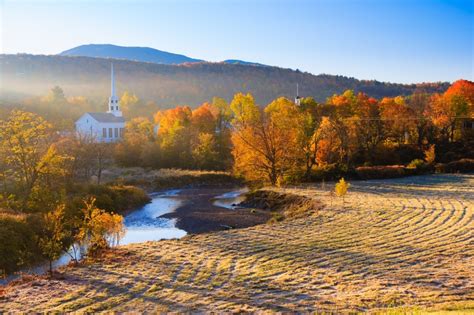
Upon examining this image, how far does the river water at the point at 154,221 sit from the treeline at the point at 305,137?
5.04 metres

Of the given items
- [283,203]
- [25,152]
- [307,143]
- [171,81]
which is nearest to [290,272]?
[25,152]

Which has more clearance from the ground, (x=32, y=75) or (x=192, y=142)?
(x=32, y=75)

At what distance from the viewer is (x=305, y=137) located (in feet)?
164

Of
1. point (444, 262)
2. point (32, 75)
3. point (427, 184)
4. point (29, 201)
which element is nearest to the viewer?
point (444, 262)

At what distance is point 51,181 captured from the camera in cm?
3672

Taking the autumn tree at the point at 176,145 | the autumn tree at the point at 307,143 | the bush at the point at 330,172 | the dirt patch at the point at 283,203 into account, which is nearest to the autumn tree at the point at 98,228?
the dirt patch at the point at 283,203

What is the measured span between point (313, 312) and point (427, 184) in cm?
3594

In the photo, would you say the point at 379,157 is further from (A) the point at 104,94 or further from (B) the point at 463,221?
(A) the point at 104,94

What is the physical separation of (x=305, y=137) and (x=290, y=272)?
31855mm

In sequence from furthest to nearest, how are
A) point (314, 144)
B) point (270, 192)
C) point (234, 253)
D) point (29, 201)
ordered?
1. point (314, 144)
2. point (270, 192)
3. point (29, 201)
4. point (234, 253)

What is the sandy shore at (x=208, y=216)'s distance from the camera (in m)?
31.7

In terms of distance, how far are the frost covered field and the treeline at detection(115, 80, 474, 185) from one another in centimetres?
1645

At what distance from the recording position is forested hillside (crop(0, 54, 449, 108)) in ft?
480

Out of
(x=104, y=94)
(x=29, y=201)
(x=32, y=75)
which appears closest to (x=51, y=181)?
(x=29, y=201)
